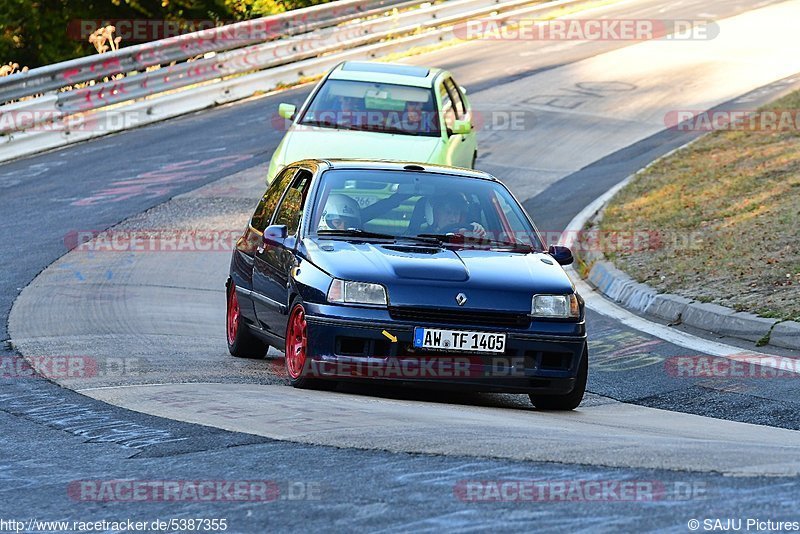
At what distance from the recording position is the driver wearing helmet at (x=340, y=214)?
9.30 m

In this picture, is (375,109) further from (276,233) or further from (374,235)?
(374,235)

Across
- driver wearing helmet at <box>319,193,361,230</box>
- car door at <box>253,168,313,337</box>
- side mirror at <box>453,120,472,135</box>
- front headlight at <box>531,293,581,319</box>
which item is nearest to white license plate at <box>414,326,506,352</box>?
front headlight at <box>531,293,581,319</box>

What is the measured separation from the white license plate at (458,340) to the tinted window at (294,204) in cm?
163

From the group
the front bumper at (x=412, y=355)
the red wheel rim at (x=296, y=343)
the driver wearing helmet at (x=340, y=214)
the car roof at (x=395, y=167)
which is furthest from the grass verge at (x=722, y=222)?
the red wheel rim at (x=296, y=343)

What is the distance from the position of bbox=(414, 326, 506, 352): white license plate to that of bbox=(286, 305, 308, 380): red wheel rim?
0.72 meters

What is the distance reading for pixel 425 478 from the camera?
5879 millimetres

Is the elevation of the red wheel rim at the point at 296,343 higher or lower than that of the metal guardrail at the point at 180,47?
lower

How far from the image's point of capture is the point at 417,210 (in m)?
9.41

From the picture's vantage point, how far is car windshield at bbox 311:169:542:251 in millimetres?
9273

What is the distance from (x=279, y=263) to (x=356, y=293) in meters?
1.22

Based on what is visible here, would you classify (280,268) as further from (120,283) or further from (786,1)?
(786,1)

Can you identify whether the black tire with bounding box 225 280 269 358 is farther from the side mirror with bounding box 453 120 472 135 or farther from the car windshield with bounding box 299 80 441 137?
the side mirror with bounding box 453 120 472 135

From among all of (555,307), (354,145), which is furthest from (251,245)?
(354,145)

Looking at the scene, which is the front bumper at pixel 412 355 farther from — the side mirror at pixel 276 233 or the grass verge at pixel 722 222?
the grass verge at pixel 722 222
